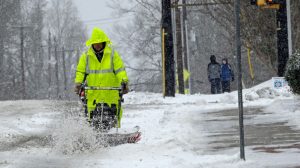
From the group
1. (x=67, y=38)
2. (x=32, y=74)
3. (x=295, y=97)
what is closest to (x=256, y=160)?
(x=295, y=97)

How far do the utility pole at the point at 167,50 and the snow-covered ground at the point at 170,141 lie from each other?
8314 mm

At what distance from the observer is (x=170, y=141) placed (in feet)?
36.2

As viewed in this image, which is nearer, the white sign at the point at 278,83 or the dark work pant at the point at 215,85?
the white sign at the point at 278,83

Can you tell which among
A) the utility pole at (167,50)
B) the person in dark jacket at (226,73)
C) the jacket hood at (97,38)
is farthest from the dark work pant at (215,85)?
the jacket hood at (97,38)

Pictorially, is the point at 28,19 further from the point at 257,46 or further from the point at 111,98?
the point at 111,98

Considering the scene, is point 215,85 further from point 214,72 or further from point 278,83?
point 278,83

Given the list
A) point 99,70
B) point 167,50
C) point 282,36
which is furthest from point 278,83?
point 99,70

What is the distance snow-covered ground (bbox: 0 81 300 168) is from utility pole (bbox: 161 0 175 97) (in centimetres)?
831

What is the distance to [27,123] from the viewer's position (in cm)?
1612

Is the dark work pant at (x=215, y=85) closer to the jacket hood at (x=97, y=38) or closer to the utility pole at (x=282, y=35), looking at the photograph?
the utility pole at (x=282, y=35)

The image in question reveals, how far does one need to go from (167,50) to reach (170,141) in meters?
15.0

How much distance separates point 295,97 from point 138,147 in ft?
18.2

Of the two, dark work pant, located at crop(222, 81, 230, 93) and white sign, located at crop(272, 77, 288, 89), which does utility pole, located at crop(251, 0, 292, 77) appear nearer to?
white sign, located at crop(272, 77, 288, 89)

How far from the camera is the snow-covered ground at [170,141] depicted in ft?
30.7
